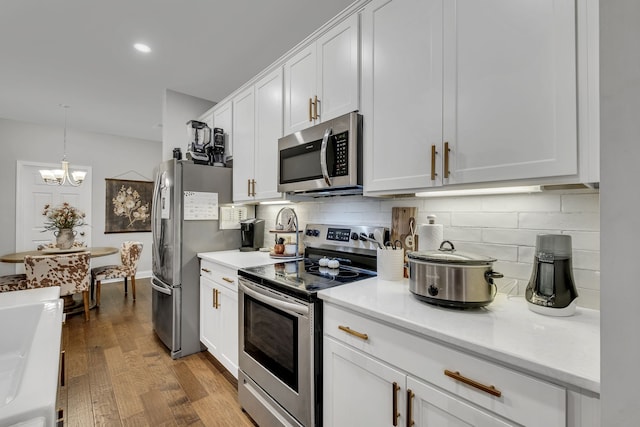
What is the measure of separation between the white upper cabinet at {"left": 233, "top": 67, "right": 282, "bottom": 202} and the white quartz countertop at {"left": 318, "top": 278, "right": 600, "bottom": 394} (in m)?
1.27

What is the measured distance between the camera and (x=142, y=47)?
8.38ft

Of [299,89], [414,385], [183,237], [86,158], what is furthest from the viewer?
[86,158]

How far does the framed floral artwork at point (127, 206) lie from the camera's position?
5.21 metres

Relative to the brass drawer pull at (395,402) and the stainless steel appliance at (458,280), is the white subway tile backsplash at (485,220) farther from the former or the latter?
the brass drawer pull at (395,402)

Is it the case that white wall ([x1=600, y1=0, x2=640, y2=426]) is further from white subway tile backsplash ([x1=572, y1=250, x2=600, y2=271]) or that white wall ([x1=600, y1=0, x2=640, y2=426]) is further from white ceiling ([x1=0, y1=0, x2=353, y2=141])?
white ceiling ([x1=0, y1=0, x2=353, y2=141])

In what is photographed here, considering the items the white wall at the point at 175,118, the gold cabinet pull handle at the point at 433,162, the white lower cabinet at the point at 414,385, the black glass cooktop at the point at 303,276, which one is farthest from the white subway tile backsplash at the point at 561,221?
the white wall at the point at 175,118

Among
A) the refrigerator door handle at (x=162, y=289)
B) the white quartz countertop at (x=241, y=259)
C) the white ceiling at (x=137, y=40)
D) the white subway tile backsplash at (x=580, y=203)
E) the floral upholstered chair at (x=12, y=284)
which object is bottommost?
the floral upholstered chair at (x=12, y=284)

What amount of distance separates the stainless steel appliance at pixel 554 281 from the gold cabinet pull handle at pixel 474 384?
0.43m

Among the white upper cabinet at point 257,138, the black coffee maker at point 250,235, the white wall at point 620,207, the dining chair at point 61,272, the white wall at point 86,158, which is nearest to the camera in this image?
the white wall at point 620,207

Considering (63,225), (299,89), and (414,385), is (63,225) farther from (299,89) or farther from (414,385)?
(414,385)

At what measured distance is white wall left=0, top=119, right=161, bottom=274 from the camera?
4371 mm

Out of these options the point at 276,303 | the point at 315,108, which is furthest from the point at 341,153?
the point at 276,303

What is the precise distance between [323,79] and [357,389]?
66.2 inches

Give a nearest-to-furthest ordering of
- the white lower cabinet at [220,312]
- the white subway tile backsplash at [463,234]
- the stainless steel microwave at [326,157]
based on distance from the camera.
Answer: the white subway tile backsplash at [463,234] → the stainless steel microwave at [326,157] → the white lower cabinet at [220,312]
